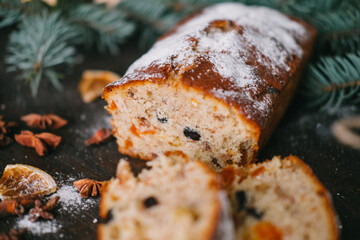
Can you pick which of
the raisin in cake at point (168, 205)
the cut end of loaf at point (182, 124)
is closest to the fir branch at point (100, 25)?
the cut end of loaf at point (182, 124)

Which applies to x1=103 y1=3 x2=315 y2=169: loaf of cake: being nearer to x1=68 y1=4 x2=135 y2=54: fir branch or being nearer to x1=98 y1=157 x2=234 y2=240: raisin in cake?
x1=98 y1=157 x2=234 y2=240: raisin in cake

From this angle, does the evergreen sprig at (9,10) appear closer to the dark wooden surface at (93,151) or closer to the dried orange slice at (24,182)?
the dark wooden surface at (93,151)

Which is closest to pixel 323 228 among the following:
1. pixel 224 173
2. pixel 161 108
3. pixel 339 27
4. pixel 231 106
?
pixel 224 173

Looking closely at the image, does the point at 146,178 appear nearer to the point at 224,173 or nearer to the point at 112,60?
the point at 224,173

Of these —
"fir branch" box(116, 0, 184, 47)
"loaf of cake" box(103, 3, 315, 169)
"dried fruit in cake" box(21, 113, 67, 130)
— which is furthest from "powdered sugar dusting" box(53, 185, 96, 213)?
"fir branch" box(116, 0, 184, 47)

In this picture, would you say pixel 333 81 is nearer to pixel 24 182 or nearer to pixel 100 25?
pixel 100 25

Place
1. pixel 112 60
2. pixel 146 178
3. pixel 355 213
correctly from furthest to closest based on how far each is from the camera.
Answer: pixel 112 60 → pixel 355 213 → pixel 146 178

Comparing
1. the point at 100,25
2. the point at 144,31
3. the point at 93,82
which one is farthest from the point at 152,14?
the point at 93,82
